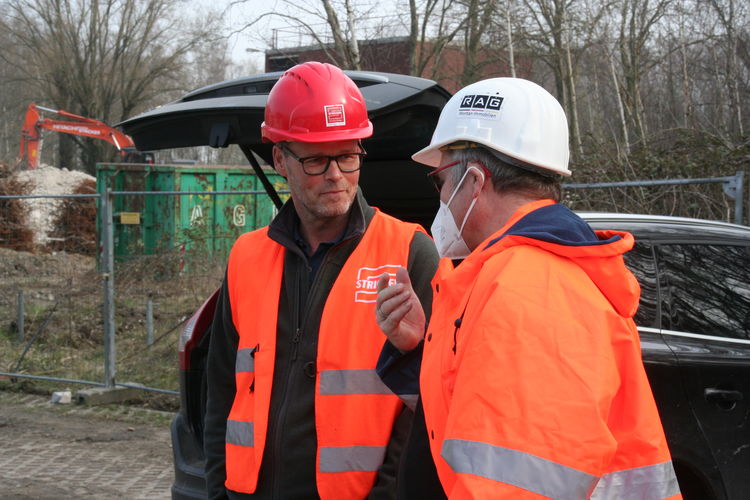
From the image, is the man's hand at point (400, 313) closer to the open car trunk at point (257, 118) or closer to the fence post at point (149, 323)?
the open car trunk at point (257, 118)

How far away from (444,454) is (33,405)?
7.37 m

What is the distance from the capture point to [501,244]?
156 centimetres

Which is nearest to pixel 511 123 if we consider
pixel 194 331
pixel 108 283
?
pixel 194 331

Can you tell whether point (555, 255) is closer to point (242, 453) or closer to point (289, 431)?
point (289, 431)

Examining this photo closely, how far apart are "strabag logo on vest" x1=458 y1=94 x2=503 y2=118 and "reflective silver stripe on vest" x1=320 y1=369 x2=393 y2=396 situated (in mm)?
855

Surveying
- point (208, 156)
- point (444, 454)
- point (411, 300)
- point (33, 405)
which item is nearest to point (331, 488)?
point (411, 300)

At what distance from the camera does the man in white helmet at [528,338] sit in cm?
131

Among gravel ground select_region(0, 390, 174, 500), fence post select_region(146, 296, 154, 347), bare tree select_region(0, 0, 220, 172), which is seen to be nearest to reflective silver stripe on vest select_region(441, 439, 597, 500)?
gravel ground select_region(0, 390, 174, 500)

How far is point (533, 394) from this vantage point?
1.32m

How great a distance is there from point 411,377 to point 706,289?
182 cm

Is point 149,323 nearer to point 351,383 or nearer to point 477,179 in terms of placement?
point 351,383

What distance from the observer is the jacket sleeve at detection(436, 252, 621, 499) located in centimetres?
130

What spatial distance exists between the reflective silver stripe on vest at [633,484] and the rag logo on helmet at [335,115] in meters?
1.44

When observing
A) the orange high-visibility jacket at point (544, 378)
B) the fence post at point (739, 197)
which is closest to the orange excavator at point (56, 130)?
the fence post at point (739, 197)
